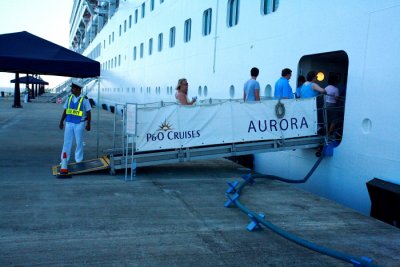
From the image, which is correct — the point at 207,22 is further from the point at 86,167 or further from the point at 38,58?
the point at 86,167

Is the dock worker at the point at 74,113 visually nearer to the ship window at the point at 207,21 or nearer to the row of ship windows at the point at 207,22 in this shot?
the row of ship windows at the point at 207,22

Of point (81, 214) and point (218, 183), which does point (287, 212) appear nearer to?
point (218, 183)

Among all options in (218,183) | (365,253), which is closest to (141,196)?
(218,183)

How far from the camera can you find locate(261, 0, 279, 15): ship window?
370 inches

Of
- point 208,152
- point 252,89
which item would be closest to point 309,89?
point 252,89

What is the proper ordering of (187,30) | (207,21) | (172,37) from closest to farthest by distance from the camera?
1. (207,21)
2. (187,30)
3. (172,37)

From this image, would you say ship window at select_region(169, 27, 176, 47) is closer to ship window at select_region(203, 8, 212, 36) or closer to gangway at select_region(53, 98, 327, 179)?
ship window at select_region(203, 8, 212, 36)

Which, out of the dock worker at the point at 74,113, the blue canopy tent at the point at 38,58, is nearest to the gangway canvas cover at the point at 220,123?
the dock worker at the point at 74,113

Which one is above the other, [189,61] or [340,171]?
[189,61]

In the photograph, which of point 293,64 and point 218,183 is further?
point 293,64

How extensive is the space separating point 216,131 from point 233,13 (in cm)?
511

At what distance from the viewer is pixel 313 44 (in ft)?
26.2

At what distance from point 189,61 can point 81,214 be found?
10021 mm

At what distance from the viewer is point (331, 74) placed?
8.44 meters
